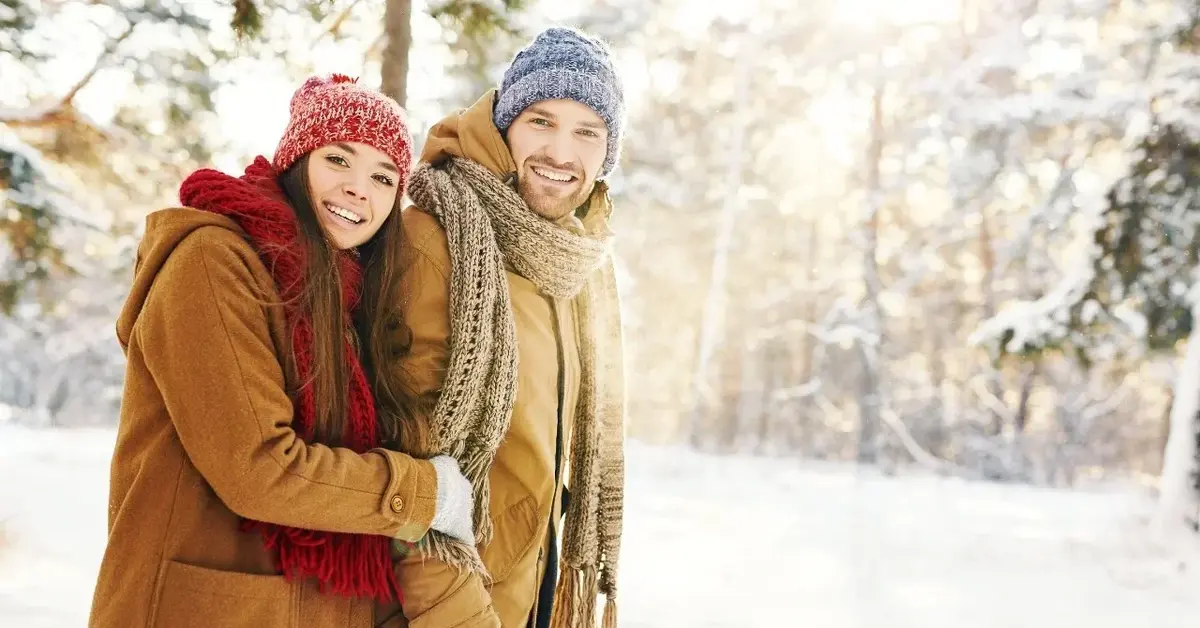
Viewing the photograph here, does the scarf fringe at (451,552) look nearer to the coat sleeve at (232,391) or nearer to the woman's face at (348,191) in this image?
the coat sleeve at (232,391)

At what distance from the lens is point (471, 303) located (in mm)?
2033

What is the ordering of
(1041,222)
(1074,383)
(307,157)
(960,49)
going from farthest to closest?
(1074,383), (960,49), (1041,222), (307,157)

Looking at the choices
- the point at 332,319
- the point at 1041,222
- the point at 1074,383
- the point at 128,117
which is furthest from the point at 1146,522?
the point at 1074,383

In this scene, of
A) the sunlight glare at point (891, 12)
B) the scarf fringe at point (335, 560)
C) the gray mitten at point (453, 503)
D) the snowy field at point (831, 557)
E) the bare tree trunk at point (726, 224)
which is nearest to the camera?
the scarf fringe at point (335, 560)

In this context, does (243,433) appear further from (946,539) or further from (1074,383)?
(1074,383)

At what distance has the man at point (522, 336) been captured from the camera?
1.99 metres

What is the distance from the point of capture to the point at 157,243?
5.16ft

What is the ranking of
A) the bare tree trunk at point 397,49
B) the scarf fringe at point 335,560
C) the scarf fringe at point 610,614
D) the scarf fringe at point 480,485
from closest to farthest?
the scarf fringe at point 335,560 < the scarf fringe at point 480,485 < the scarf fringe at point 610,614 < the bare tree trunk at point 397,49

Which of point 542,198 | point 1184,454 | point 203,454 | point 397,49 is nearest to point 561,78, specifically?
point 542,198

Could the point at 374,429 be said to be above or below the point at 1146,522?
above

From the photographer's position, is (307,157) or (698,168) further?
(698,168)

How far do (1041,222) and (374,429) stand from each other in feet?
41.4

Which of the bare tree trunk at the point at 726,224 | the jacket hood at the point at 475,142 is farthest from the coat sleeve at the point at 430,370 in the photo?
the bare tree trunk at the point at 726,224

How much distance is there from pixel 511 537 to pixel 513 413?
309 mm
